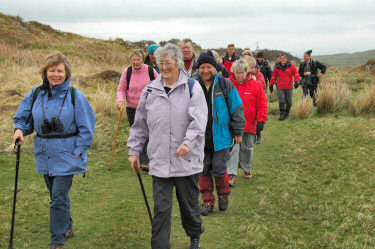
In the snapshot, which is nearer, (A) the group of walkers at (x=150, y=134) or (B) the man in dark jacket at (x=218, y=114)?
(A) the group of walkers at (x=150, y=134)

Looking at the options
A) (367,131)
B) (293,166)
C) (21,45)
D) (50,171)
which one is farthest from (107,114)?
(21,45)

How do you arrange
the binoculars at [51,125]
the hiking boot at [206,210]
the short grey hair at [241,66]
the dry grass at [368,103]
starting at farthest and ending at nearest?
the dry grass at [368,103]
the short grey hair at [241,66]
the hiking boot at [206,210]
the binoculars at [51,125]

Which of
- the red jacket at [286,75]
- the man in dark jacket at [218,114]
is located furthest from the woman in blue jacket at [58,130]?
the red jacket at [286,75]

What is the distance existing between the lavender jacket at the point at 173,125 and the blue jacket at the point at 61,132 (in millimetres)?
702

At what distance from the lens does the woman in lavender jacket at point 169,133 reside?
3744 millimetres

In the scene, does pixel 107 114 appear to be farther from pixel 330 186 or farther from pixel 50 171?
pixel 50 171

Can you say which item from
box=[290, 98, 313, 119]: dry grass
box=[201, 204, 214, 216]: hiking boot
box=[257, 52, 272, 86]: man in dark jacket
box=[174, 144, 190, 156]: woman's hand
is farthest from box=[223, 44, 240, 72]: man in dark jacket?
box=[174, 144, 190, 156]: woman's hand

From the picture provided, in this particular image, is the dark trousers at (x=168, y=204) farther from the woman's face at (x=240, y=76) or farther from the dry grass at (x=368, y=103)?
the dry grass at (x=368, y=103)

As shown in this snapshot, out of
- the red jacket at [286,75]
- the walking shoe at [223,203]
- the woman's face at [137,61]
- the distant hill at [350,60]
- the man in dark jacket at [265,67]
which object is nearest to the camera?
the walking shoe at [223,203]

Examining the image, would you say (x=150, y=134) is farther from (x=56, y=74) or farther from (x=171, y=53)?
(x=56, y=74)

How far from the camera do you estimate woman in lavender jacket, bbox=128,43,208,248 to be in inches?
147

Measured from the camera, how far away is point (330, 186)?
20.5 ft

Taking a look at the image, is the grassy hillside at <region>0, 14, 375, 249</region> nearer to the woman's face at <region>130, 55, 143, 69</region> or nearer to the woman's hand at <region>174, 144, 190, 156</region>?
the woman's hand at <region>174, 144, 190, 156</region>

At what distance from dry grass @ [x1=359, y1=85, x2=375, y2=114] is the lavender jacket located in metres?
9.78
